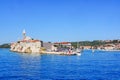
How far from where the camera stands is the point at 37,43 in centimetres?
14775

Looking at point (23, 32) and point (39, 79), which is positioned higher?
point (23, 32)

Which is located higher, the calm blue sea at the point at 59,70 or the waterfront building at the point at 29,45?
the waterfront building at the point at 29,45

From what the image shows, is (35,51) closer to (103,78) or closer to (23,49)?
(23,49)

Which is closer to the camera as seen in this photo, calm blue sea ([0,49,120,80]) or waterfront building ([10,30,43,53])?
calm blue sea ([0,49,120,80])

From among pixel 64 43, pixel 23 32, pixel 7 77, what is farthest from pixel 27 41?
pixel 7 77

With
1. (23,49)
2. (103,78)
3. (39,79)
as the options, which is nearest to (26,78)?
(39,79)

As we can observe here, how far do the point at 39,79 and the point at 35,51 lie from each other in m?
110

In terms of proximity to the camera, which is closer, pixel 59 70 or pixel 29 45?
pixel 59 70

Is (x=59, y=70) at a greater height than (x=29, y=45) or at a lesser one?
lesser

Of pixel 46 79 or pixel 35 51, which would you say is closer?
pixel 46 79

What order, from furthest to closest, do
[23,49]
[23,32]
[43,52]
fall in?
[23,32] → [23,49] → [43,52]

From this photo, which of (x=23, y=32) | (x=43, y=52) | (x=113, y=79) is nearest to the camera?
(x=113, y=79)

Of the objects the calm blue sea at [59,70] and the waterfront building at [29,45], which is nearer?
the calm blue sea at [59,70]

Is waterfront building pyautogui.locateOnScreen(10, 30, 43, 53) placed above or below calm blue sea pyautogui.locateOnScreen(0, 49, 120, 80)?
above
